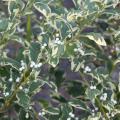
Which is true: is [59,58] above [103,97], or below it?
above

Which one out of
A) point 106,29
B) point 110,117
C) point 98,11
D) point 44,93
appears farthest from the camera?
point 44,93

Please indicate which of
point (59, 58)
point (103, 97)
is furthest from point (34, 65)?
point (103, 97)

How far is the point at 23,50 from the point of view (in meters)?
1.79

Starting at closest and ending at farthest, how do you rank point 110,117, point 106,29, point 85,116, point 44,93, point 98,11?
point 98,11
point 110,117
point 85,116
point 106,29
point 44,93

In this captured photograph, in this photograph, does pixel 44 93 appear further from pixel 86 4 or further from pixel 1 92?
pixel 86 4

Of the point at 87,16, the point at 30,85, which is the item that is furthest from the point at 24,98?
the point at 87,16

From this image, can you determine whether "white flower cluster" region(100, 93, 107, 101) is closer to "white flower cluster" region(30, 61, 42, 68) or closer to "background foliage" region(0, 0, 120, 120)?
"background foliage" region(0, 0, 120, 120)

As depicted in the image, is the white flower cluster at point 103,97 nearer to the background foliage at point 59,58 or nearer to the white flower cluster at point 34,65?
the background foliage at point 59,58

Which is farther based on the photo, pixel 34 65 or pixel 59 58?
pixel 59 58

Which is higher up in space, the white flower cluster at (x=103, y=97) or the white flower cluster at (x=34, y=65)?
the white flower cluster at (x=34, y=65)

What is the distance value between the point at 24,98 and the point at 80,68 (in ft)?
1.12

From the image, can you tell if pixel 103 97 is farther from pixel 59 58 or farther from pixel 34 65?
pixel 34 65

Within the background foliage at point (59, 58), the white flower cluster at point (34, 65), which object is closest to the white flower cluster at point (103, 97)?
the background foliage at point (59, 58)

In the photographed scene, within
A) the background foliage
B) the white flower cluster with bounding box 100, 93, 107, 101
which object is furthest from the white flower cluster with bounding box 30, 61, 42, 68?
the white flower cluster with bounding box 100, 93, 107, 101
